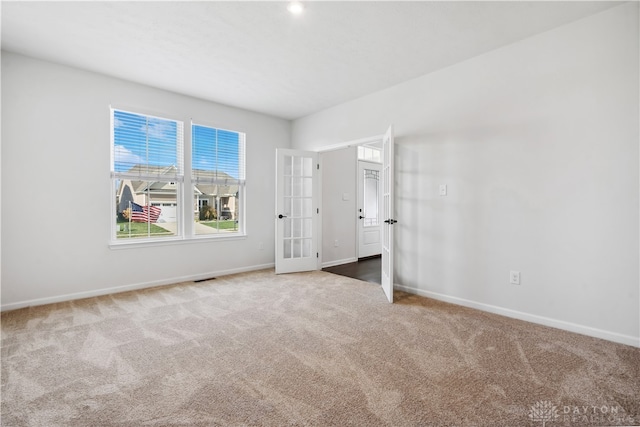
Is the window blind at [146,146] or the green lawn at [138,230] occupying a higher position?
the window blind at [146,146]

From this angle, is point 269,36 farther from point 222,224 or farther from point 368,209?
point 368,209

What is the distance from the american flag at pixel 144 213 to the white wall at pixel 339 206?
2685mm

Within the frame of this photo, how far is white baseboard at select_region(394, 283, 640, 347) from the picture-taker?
2387 millimetres

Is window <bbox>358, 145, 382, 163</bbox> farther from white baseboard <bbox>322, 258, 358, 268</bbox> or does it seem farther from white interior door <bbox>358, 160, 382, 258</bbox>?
white baseboard <bbox>322, 258, 358, 268</bbox>

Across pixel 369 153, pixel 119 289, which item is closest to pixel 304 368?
pixel 119 289

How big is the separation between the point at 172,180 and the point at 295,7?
9.49ft

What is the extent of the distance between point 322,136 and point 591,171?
3.47 meters

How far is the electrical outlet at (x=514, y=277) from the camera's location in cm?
292

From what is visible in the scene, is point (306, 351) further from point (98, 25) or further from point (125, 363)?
point (98, 25)

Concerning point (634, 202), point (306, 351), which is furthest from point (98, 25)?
point (634, 202)

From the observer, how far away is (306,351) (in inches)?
89.5

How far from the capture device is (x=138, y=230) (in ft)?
13.1

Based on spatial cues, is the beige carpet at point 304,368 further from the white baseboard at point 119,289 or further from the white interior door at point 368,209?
the white interior door at point 368,209

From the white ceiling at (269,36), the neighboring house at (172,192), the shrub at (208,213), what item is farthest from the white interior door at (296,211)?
the white ceiling at (269,36)
